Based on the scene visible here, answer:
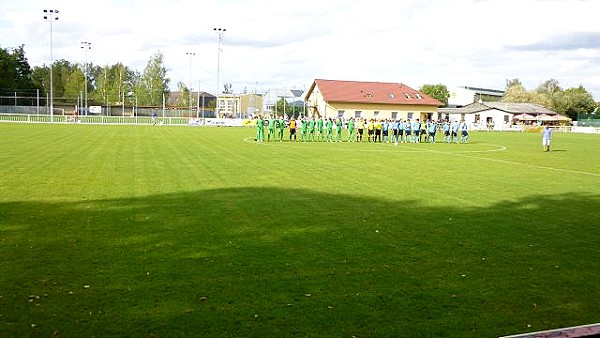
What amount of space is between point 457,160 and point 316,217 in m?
15.6

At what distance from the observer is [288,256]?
25.2ft

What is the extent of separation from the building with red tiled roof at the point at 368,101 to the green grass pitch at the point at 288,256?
6060cm

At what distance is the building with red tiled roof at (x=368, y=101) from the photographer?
75.8 meters

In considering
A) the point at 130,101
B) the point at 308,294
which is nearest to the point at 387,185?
the point at 308,294

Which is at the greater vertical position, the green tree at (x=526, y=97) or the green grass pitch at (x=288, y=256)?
the green tree at (x=526, y=97)

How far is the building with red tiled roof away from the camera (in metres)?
75.8

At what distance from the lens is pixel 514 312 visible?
5828mm

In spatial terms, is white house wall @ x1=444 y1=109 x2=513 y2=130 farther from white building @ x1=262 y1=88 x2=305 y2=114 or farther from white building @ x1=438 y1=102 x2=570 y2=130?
white building @ x1=262 y1=88 x2=305 y2=114

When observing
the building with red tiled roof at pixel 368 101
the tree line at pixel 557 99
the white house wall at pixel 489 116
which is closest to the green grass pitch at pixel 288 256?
the building with red tiled roof at pixel 368 101

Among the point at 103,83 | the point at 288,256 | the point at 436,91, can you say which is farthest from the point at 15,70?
the point at 288,256

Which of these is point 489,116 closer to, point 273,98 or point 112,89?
point 273,98

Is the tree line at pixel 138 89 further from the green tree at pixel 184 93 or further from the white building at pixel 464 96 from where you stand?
the white building at pixel 464 96

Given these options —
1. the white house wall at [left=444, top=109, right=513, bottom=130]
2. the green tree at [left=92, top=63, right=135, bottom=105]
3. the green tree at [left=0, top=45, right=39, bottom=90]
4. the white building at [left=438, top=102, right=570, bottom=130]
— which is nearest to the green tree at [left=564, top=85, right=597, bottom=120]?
the white building at [left=438, top=102, right=570, bottom=130]

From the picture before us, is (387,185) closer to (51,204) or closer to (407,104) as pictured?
(51,204)
